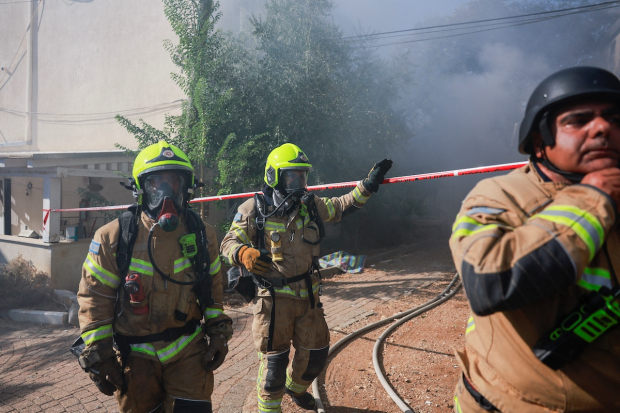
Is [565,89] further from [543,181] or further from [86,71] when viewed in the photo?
[86,71]

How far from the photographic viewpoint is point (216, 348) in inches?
113

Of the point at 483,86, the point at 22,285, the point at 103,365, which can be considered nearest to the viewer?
the point at 103,365

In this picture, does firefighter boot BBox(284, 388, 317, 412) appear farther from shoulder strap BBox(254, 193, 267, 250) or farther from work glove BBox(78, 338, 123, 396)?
work glove BBox(78, 338, 123, 396)

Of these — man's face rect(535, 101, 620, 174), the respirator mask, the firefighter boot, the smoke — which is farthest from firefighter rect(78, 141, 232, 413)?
the smoke

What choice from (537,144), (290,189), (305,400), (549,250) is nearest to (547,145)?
(537,144)

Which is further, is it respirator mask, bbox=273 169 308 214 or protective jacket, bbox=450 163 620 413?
respirator mask, bbox=273 169 308 214

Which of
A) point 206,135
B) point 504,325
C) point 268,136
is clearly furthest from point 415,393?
point 268,136

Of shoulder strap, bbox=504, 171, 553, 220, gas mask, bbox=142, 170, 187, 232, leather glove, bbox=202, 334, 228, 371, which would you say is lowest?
leather glove, bbox=202, 334, 228, 371

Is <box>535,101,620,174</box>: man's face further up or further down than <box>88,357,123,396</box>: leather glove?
further up

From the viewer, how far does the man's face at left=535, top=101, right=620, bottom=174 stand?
55.3 inches

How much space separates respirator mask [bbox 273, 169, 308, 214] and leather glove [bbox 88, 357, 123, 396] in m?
1.85

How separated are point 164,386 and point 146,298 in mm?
560

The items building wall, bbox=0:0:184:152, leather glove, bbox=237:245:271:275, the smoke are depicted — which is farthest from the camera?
the smoke

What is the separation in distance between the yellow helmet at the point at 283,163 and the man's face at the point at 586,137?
8.91ft
